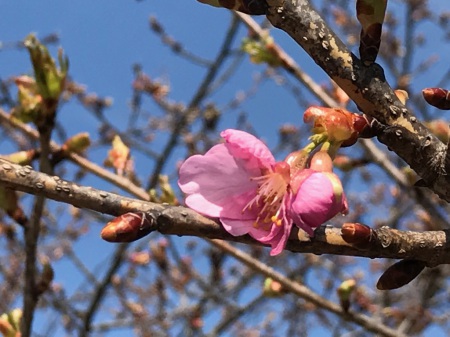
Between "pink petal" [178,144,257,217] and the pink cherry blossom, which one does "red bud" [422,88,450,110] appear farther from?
"pink petal" [178,144,257,217]

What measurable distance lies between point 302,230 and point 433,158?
233 millimetres

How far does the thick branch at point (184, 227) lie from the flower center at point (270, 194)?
0.13 metres

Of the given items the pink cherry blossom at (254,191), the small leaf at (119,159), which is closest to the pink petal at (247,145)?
the pink cherry blossom at (254,191)

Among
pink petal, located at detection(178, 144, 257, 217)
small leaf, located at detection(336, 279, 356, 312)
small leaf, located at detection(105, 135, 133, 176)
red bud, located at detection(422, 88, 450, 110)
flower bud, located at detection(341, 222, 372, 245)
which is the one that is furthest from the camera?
small leaf, located at detection(105, 135, 133, 176)

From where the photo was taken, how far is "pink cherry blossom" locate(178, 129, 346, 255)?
2.85 feet

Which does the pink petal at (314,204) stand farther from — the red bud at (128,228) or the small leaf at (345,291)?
the small leaf at (345,291)

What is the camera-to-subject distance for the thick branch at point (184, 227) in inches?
33.2

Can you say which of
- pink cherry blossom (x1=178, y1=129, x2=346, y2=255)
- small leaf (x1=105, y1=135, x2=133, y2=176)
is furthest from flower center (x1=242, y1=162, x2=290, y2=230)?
small leaf (x1=105, y1=135, x2=133, y2=176)

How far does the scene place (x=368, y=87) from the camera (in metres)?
0.83

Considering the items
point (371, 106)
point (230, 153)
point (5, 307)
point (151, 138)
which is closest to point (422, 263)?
point (371, 106)

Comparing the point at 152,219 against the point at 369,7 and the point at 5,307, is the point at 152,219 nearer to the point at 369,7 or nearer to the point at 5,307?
the point at 369,7

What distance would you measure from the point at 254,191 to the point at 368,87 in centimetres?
33

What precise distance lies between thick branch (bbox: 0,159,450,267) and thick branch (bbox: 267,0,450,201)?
3.4 inches

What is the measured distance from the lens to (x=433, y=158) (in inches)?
33.2
